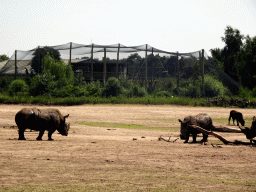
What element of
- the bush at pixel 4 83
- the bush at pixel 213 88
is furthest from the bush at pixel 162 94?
the bush at pixel 4 83

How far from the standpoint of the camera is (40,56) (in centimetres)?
3316

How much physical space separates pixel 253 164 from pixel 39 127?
6.20 m

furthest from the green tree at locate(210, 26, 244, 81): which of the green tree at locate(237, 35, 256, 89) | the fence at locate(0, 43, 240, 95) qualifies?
the fence at locate(0, 43, 240, 95)

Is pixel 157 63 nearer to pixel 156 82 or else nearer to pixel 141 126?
pixel 156 82

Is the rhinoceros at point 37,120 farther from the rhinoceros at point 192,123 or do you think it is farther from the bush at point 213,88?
the bush at point 213,88

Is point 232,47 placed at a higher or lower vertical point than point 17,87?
higher

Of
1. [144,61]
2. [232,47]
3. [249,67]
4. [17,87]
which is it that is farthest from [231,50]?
[17,87]

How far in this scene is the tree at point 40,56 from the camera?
108ft

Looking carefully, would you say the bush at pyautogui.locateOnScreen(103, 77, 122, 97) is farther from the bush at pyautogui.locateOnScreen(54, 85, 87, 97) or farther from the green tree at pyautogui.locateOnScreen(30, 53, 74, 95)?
the green tree at pyautogui.locateOnScreen(30, 53, 74, 95)

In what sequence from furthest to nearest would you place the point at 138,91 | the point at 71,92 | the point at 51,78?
1. the point at 138,91
2. the point at 51,78
3. the point at 71,92

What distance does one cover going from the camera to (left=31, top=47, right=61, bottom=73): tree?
108 feet

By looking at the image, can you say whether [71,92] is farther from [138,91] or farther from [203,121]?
[203,121]

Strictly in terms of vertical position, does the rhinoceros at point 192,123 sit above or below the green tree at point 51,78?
below

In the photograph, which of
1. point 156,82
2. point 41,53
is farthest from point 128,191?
point 41,53
